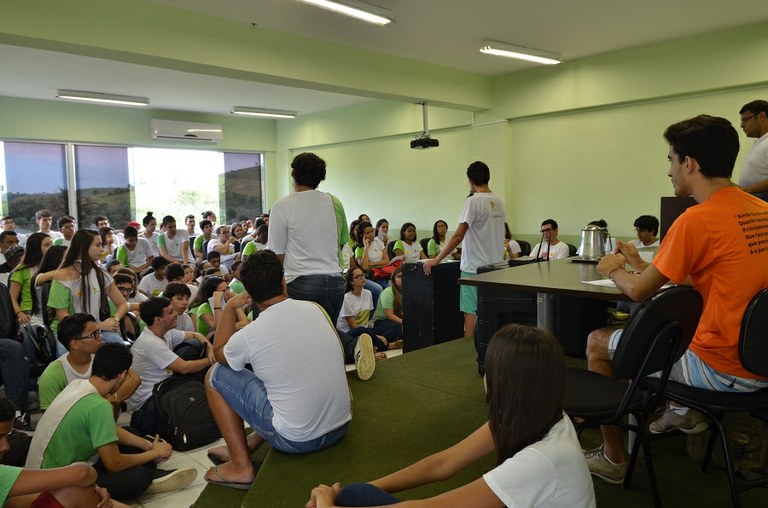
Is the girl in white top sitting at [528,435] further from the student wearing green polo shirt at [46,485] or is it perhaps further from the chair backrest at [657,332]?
the student wearing green polo shirt at [46,485]

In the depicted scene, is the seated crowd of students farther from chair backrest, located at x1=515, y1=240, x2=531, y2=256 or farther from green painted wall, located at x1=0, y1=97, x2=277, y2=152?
green painted wall, located at x1=0, y1=97, x2=277, y2=152

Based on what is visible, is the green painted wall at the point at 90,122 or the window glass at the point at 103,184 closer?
the green painted wall at the point at 90,122

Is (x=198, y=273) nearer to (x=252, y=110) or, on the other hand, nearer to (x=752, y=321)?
(x=252, y=110)

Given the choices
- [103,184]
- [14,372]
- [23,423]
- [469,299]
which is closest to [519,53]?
[469,299]

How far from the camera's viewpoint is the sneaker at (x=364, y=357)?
10.9 feet

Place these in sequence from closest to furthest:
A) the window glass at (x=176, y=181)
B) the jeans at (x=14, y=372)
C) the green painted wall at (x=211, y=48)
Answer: the jeans at (x=14, y=372), the green painted wall at (x=211, y=48), the window glass at (x=176, y=181)

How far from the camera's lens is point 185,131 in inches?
415

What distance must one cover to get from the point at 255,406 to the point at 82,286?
7.52 ft

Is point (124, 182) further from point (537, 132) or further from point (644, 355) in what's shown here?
point (644, 355)

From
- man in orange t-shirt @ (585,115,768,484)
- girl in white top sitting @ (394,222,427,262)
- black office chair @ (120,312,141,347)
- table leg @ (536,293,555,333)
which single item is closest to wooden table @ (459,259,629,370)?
table leg @ (536,293,555,333)

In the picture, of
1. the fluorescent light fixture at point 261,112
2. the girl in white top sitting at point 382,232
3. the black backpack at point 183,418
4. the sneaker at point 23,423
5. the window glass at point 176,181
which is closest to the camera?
the black backpack at point 183,418

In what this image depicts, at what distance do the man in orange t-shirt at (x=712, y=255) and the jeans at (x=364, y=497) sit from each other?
1072 millimetres

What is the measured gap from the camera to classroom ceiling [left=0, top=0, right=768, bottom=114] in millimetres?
5145

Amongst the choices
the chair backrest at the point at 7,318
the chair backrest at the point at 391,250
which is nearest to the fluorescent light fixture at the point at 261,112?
the chair backrest at the point at 391,250
